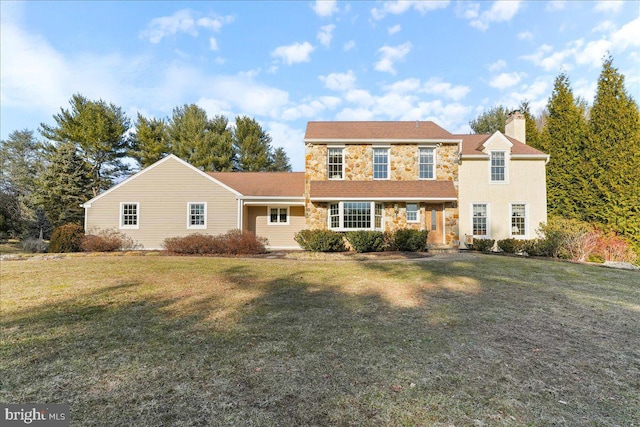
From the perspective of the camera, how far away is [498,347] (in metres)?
4.30

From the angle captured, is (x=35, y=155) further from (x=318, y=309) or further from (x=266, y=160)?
(x=318, y=309)

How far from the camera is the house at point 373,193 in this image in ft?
58.0

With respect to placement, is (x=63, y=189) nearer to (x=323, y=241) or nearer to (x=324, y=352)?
(x=323, y=241)

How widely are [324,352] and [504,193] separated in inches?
727

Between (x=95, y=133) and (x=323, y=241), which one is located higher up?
(x=95, y=133)

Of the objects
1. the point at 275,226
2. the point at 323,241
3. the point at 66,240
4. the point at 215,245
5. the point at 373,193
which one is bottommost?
the point at 215,245

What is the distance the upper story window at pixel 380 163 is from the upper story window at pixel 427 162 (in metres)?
1.94

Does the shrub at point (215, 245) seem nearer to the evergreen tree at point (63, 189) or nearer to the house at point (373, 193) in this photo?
the house at point (373, 193)

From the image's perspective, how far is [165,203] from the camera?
18016mm

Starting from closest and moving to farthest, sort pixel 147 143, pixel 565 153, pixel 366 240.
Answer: pixel 366 240 → pixel 565 153 → pixel 147 143

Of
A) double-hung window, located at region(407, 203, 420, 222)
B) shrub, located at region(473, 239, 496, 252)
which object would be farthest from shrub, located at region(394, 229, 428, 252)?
shrub, located at region(473, 239, 496, 252)

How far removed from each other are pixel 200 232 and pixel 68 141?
76.8ft

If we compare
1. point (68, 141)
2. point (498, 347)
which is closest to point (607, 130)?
point (498, 347)

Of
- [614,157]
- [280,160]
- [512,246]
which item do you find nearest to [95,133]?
[280,160]
